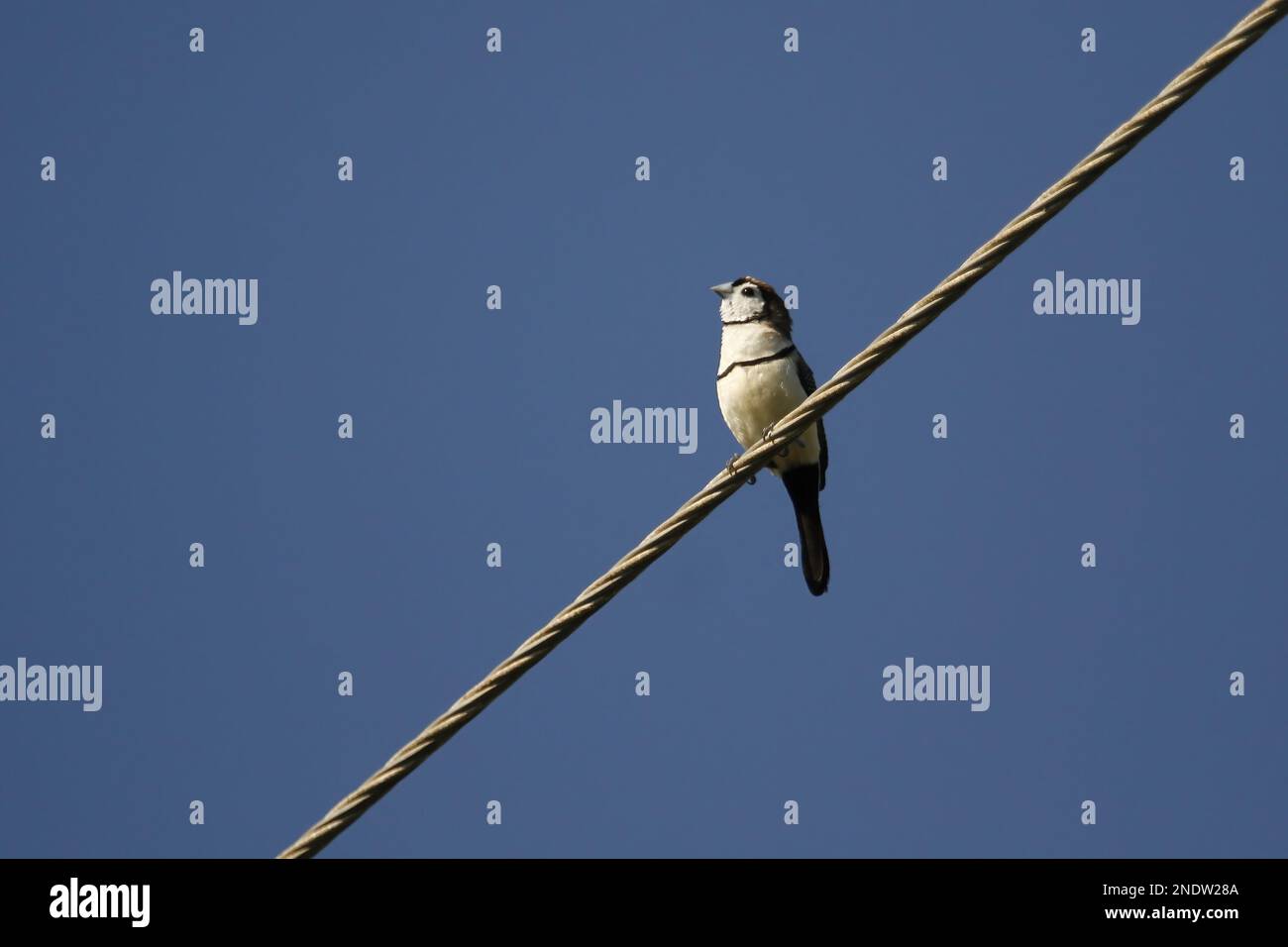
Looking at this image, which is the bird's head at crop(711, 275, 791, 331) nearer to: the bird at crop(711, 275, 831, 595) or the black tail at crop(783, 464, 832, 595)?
the bird at crop(711, 275, 831, 595)

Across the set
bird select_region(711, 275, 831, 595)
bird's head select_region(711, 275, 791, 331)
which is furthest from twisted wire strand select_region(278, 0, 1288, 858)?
bird's head select_region(711, 275, 791, 331)

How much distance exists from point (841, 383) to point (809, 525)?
136 inches

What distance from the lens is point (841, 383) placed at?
13.2 ft

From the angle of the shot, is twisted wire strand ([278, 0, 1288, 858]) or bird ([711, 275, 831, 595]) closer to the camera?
twisted wire strand ([278, 0, 1288, 858])

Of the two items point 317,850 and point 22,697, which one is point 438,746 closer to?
point 317,850

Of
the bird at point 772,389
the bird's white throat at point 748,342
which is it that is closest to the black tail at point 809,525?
the bird at point 772,389

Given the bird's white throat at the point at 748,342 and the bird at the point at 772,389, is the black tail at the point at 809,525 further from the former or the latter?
the bird's white throat at the point at 748,342

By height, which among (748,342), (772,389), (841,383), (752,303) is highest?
(752,303)

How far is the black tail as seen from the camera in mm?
7406

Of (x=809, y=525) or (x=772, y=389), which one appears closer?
(x=772, y=389)

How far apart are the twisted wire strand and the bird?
→ 2971 millimetres

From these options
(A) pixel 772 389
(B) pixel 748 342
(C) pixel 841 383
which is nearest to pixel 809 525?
(A) pixel 772 389

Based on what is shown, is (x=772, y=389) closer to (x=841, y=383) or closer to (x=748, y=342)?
(x=748, y=342)

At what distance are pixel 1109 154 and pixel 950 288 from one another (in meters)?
0.47
